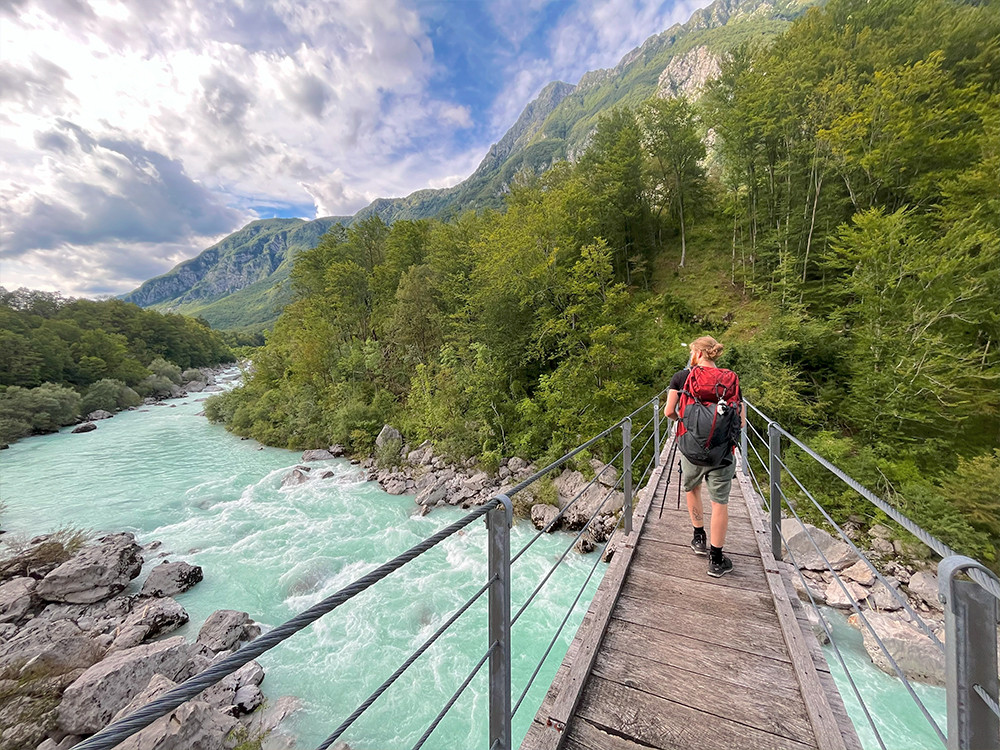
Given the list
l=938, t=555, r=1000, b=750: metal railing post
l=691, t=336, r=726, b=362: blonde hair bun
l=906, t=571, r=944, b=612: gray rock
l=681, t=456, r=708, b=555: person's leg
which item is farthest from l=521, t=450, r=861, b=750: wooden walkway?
l=906, t=571, r=944, b=612: gray rock

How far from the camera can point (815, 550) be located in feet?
24.4

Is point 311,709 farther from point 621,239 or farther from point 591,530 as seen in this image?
point 621,239

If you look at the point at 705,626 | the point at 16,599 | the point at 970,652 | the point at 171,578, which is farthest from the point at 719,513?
the point at 16,599

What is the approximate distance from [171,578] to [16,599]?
2.49m

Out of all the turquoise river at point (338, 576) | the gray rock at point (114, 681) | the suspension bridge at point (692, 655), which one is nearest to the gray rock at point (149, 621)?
the turquoise river at point (338, 576)

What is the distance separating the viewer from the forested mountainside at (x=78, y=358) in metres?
22.2

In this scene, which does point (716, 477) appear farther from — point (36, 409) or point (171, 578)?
point (36, 409)

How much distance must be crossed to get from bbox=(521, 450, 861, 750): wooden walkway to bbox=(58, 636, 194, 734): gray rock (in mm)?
6576

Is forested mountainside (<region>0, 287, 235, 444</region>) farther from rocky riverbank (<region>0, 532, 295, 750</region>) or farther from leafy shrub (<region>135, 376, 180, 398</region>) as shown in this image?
rocky riverbank (<region>0, 532, 295, 750</region>)

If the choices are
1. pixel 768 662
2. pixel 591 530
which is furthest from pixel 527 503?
pixel 768 662

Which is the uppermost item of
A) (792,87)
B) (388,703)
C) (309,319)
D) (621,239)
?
(792,87)

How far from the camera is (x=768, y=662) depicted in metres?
2.32

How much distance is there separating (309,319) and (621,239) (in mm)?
18755

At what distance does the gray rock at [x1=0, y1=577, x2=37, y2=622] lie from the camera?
6957 millimetres
